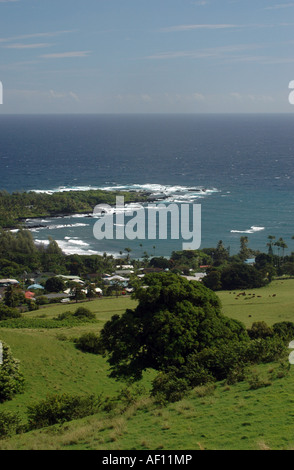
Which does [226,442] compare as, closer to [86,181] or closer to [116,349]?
[116,349]

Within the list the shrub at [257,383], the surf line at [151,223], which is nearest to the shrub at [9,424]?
the shrub at [257,383]

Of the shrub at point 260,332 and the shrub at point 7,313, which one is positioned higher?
the shrub at point 260,332

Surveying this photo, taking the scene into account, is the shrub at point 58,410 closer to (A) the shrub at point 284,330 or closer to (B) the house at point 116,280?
(A) the shrub at point 284,330

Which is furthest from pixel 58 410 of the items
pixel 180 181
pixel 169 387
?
pixel 180 181

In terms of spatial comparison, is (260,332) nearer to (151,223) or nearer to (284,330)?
(284,330)

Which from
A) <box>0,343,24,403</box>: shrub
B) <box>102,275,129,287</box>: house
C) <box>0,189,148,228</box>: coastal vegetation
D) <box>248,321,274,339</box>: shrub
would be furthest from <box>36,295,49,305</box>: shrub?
<box>0,189,148,228</box>: coastal vegetation

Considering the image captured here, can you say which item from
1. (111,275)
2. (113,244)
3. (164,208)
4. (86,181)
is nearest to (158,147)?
(86,181)
